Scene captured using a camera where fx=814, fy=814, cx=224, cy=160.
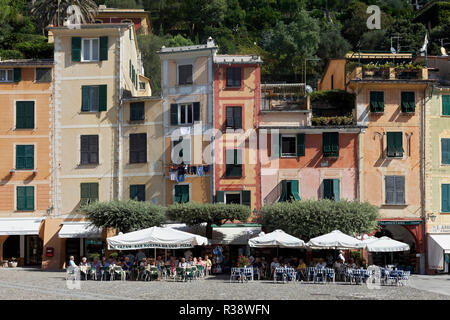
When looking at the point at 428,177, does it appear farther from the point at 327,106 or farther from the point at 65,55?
the point at 65,55

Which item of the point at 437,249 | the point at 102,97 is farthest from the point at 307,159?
Result: the point at 102,97

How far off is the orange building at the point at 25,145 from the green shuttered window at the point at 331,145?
16548 millimetres

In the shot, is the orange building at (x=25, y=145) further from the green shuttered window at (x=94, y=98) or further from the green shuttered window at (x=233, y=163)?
the green shuttered window at (x=233, y=163)

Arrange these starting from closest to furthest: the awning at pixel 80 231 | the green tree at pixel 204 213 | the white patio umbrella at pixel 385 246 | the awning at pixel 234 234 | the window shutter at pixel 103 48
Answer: the white patio umbrella at pixel 385 246 → the green tree at pixel 204 213 → the awning at pixel 234 234 → the awning at pixel 80 231 → the window shutter at pixel 103 48

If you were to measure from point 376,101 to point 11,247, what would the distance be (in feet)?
79.5

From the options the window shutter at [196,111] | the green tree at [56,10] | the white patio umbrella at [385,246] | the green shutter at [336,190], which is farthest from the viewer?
the green tree at [56,10]

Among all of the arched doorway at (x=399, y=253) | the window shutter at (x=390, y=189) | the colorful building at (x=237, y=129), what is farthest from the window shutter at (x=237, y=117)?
the arched doorway at (x=399, y=253)

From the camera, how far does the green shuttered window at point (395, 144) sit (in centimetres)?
4869

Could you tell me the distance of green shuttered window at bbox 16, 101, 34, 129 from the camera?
49.2m

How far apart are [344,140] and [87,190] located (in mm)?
15659

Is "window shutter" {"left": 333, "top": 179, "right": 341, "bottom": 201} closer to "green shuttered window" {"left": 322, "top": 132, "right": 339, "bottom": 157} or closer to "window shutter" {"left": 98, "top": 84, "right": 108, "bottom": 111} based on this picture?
"green shuttered window" {"left": 322, "top": 132, "right": 339, "bottom": 157}

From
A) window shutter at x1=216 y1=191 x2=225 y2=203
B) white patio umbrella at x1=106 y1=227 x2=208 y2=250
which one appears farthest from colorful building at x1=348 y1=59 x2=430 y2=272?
white patio umbrella at x1=106 y1=227 x2=208 y2=250

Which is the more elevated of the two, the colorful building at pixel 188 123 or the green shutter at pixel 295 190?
the colorful building at pixel 188 123
